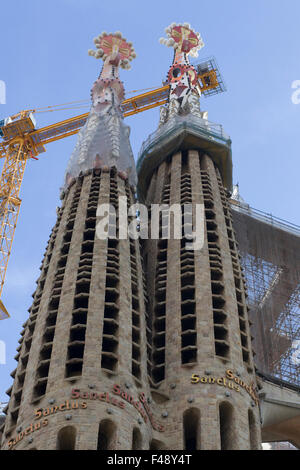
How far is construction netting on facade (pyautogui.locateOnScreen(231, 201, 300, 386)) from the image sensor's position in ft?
221

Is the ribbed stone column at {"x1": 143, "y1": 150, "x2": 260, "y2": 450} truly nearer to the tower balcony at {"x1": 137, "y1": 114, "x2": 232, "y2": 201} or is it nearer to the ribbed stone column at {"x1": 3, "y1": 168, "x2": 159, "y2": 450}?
the ribbed stone column at {"x1": 3, "y1": 168, "x2": 159, "y2": 450}

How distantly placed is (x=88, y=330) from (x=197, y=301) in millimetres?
8818

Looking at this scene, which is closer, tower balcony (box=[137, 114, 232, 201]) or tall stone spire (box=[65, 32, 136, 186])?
tall stone spire (box=[65, 32, 136, 186])

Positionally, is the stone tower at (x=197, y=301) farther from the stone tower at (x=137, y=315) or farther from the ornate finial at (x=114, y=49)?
the ornate finial at (x=114, y=49)

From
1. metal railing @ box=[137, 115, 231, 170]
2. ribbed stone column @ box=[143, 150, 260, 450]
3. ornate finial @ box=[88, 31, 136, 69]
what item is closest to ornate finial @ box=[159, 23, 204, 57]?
ornate finial @ box=[88, 31, 136, 69]

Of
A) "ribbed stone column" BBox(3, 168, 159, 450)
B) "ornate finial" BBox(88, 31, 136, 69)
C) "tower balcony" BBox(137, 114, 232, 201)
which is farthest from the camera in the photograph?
"ornate finial" BBox(88, 31, 136, 69)

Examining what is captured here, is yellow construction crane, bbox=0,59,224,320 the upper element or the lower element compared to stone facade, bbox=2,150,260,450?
upper

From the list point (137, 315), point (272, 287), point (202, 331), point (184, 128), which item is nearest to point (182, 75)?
point (184, 128)

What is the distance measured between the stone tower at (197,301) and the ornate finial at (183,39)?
29.8 feet

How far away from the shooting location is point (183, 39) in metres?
89.2

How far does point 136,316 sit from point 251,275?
19.3 metres

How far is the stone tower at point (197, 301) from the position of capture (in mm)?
50625

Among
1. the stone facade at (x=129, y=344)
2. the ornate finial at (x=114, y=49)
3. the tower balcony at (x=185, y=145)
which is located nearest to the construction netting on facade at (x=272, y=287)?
the tower balcony at (x=185, y=145)

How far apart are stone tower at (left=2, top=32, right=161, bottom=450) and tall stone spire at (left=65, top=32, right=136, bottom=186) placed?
9cm
